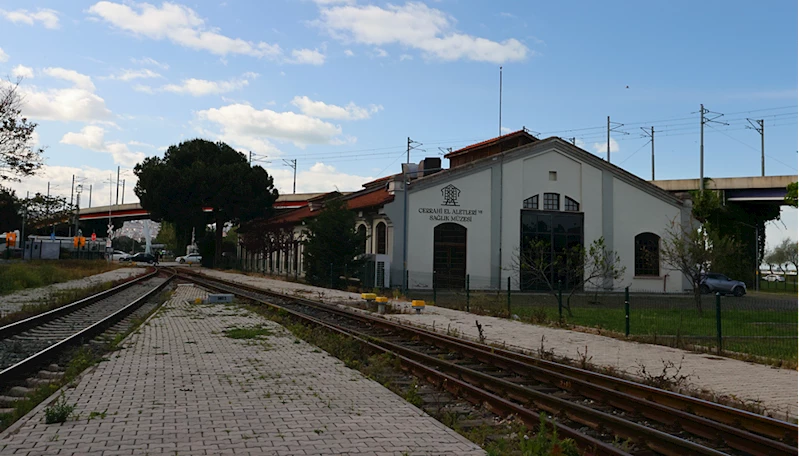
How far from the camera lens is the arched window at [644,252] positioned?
41.1m

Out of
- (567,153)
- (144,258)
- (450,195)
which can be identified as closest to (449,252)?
(450,195)

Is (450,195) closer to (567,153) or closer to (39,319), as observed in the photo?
(567,153)

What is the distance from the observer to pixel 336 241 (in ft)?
114

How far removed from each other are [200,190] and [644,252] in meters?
42.4

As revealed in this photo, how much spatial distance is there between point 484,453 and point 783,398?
543 cm

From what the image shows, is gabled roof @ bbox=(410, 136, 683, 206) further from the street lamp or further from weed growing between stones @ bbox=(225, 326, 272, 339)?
weed growing between stones @ bbox=(225, 326, 272, 339)

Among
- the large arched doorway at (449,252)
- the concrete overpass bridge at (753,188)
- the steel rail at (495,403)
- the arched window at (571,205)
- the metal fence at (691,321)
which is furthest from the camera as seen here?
the concrete overpass bridge at (753,188)

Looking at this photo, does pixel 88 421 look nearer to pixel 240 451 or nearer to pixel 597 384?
pixel 240 451

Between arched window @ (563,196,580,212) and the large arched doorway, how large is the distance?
303 inches

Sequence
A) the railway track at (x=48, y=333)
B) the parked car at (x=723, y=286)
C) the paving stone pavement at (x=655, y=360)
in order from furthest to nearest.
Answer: the parked car at (x=723, y=286)
the railway track at (x=48, y=333)
the paving stone pavement at (x=655, y=360)

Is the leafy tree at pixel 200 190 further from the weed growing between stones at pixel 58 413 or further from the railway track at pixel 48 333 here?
the weed growing between stones at pixel 58 413

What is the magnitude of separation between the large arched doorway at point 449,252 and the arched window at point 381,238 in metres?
3.15

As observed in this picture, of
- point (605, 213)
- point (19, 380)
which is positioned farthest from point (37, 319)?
point (605, 213)

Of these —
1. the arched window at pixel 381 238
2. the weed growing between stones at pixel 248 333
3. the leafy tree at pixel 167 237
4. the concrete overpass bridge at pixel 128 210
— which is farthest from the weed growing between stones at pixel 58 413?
the leafy tree at pixel 167 237
